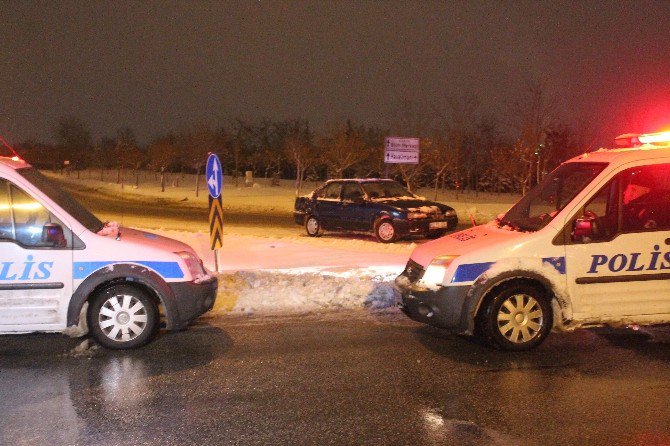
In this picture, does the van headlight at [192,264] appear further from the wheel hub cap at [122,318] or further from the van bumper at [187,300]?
the wheel hub cap at [122,318]

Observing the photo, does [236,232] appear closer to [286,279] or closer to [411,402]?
[286,279]

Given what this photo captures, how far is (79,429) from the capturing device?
4.25 m

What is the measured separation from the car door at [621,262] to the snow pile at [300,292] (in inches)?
89.9

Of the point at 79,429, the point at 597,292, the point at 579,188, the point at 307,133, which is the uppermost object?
the point at 307,133

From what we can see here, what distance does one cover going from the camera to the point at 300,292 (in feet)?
26.9

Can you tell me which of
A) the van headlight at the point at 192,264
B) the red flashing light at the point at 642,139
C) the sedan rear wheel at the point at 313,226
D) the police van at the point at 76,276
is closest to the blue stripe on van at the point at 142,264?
the police van at the point at 76,276

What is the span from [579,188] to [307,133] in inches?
1695

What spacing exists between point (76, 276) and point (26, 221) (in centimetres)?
74

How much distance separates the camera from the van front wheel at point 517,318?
19.4ft

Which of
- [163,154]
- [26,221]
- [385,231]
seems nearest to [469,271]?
[26,221]

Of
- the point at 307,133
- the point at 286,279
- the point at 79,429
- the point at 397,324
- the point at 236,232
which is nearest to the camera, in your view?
the point at 79,429

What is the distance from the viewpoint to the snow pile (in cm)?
783

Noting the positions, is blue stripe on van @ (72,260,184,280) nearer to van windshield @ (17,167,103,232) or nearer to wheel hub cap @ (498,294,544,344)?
van windshield @ (17,167,103,232)

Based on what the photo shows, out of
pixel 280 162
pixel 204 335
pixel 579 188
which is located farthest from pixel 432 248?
pixel 280 162
